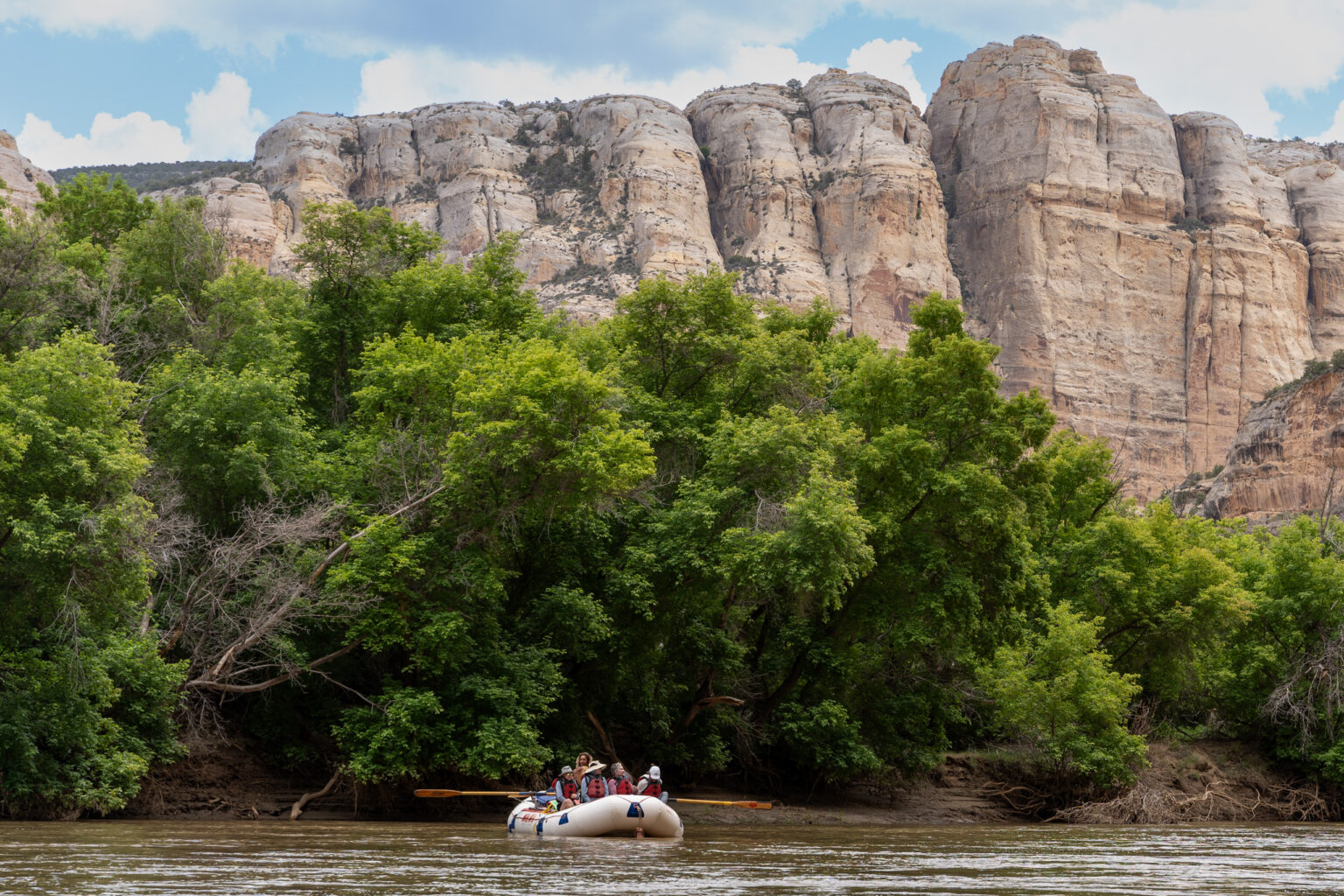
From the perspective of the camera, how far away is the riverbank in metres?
24.2

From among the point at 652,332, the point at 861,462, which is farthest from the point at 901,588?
the point at 652,332

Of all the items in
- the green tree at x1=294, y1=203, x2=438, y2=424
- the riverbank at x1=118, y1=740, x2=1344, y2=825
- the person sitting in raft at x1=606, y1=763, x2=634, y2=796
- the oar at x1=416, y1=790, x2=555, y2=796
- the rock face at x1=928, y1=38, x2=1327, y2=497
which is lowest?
the riverbank at x1=118, y1=740, x2=1344, y2=825

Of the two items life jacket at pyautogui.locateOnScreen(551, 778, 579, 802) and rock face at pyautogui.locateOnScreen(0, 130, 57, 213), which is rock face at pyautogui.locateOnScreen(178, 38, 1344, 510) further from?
life jacket at pyautogui.locateOnScreen(551, 778, 579, 802)

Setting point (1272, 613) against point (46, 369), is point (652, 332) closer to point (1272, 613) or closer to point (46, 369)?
point (46, 369)

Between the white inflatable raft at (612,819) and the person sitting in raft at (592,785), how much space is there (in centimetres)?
137

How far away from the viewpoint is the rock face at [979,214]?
105m

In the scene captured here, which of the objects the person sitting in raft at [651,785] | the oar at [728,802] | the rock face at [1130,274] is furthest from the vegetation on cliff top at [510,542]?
the rock face at [1130,274]

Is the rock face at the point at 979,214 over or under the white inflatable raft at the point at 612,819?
over

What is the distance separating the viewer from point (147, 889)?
424 inches

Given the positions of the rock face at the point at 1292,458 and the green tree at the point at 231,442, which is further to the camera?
the rock face at the point at 1292,458

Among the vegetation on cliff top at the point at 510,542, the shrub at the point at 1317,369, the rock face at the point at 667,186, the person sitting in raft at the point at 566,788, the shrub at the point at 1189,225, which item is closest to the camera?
the vegetation on cliff top at the point at 510,542

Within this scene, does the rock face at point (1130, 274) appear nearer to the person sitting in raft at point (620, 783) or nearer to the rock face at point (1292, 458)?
the rock face at point (1292, 458)

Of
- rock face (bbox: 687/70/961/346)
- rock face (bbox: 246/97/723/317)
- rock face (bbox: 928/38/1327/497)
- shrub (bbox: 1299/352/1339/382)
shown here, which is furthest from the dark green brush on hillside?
shrub (bbox: 1299/352/1339/382)

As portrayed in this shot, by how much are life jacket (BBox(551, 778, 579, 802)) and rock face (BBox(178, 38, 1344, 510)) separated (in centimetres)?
7909
